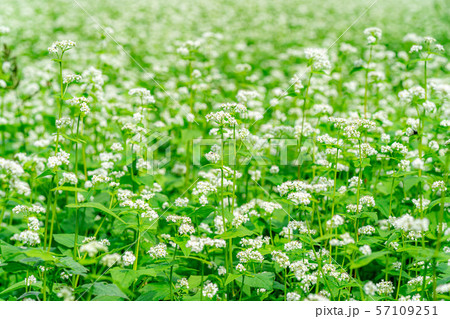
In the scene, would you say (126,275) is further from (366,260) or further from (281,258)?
(366,260)

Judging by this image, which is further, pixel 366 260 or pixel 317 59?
pixel 317 59

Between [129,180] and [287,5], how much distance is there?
15706mm

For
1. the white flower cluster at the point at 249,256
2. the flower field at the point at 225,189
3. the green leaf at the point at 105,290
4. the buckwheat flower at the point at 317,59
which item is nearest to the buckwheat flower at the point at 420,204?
the flower field at the point at 225,189

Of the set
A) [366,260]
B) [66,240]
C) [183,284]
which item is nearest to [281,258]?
[183,284]

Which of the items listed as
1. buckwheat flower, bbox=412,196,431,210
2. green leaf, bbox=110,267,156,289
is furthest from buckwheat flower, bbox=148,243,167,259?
buckwheat flower, bbox=412,196,431,210

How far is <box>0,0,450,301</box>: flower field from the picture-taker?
349cm

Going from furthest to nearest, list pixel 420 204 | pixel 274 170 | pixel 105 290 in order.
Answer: pixel 274 170 → pixel 420 204 → pixel 105 290

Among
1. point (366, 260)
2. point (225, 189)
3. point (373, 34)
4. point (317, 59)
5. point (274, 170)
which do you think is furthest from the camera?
point (373, 34)

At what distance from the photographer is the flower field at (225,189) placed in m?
3.49

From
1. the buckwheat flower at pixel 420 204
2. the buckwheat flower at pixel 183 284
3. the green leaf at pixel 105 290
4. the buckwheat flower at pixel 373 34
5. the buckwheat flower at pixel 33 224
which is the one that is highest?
the buckwheat flower at pixel 373 34

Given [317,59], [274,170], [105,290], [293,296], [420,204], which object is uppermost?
[317,59]

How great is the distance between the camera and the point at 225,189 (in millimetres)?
4559

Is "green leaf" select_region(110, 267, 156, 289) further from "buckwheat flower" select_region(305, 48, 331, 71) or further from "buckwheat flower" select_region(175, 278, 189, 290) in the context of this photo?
"buckwheat flower" select_region(305, 48, 331, 71)

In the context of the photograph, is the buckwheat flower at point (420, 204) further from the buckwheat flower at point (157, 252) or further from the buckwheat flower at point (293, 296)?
the buckwheat flower at point (157, 252)
